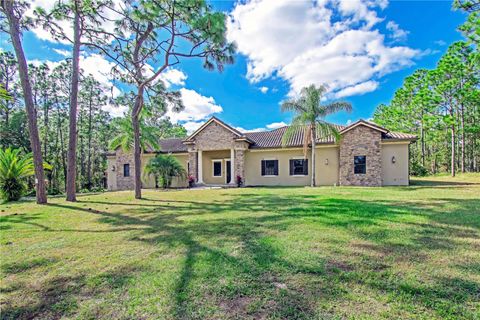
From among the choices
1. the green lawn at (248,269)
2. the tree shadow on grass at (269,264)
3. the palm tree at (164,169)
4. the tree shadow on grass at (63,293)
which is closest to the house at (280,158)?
the palm tree at (164,169)

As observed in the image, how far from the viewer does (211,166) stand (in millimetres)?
23594

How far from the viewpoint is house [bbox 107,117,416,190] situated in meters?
17.5

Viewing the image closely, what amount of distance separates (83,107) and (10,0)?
85.6 feet

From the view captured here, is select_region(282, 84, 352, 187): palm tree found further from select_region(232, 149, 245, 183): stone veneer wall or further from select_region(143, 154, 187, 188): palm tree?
select_region(143, 154, 187, 188): palm tree

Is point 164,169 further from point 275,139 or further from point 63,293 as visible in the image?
point 63,293

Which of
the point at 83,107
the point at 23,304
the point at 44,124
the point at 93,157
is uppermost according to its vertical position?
the point at 83,107

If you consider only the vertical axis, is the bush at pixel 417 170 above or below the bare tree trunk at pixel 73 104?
below

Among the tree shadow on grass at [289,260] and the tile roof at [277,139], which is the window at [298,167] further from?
the tree shadow on grass at [289,260]

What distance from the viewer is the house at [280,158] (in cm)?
1745

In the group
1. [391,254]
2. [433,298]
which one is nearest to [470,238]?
[391,254]

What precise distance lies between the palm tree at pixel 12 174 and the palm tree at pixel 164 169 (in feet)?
25.9

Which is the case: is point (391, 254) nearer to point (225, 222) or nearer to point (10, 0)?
point (225, 222)

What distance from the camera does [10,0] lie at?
9.46 metres

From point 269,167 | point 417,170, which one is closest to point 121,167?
point 269,167
